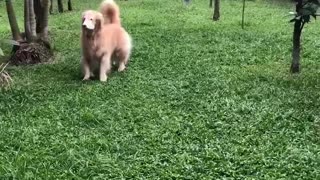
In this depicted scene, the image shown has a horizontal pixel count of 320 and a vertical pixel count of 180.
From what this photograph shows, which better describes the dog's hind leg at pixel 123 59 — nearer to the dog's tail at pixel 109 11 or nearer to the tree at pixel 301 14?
the dog's tail at pixel 109 11

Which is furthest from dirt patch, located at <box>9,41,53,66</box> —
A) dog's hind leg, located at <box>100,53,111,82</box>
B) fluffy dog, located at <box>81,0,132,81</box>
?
dog's hind leg, located at <box>100,53,111,82</box>

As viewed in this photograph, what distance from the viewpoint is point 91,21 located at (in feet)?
20.6

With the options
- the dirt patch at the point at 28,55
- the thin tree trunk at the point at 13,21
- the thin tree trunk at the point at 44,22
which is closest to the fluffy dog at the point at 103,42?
the dirt patch at the point at 28,55

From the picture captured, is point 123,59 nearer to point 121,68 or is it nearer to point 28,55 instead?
point 121,68

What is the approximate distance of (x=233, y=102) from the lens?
5.33 metres

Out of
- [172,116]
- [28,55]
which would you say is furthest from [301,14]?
[28,55]

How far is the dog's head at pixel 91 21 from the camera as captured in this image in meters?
6.24

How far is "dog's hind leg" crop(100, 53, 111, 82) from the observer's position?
656 cm

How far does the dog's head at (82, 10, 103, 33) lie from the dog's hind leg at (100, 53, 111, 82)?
433mm

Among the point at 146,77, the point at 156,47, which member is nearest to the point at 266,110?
the point at 146,77

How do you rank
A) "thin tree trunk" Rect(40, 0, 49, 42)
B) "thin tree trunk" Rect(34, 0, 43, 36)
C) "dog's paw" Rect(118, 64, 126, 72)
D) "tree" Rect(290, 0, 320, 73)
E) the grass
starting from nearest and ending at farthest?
the grass < "tree" Rect(290, 0, 320, 73) < "dog's paw" Rect(118, 64, 126, 72) < "thin tree trunk" Rect(40, 0, 49, 42) < "thin tree trunk" Rect(34, 0, 43, 36)

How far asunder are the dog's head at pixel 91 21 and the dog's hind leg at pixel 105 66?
0.43 m

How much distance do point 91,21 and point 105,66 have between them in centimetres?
64

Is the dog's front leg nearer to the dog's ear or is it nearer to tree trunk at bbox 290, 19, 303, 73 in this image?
the dog's ear
